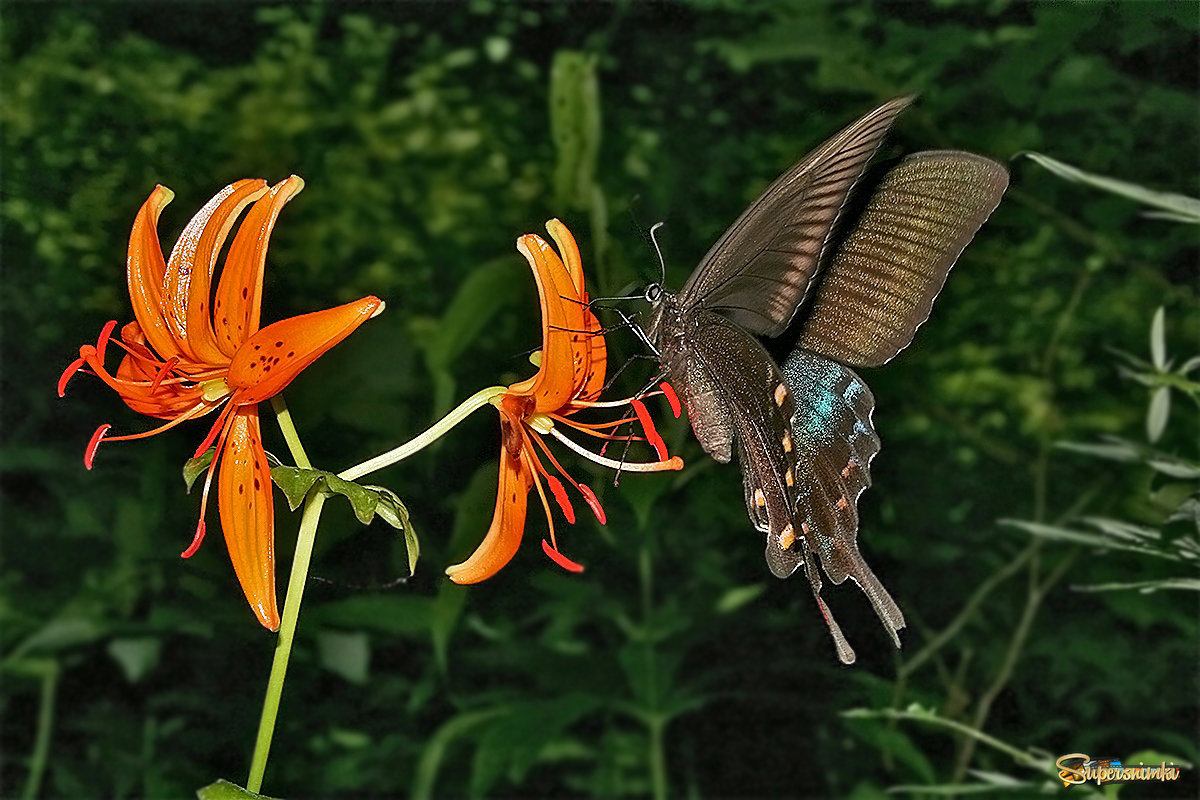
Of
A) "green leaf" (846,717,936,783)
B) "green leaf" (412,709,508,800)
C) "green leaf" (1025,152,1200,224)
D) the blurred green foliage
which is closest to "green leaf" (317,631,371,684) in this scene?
the blurred green foliage

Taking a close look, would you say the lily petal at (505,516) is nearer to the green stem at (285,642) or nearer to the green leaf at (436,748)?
the green stem at (285,642)

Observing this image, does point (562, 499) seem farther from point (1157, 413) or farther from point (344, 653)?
point (344, 653)

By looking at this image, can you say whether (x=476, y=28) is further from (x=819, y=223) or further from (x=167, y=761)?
(x=819, y=223)

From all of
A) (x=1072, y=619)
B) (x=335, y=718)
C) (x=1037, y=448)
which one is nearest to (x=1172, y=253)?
(x=1037, y=448)

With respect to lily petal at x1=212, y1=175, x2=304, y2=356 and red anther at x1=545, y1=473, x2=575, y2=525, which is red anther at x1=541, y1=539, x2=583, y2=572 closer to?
red anther at x1=545, y1=473, x2=575, y2=525

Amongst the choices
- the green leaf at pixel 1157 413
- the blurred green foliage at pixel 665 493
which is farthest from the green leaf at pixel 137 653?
the green leaf at pixel 1157 413
